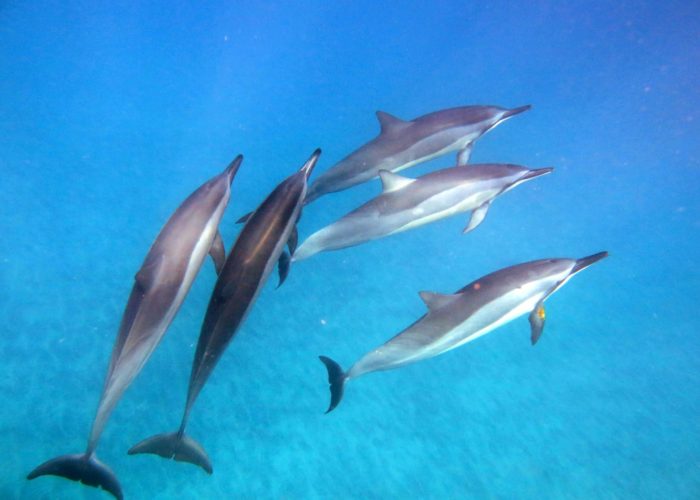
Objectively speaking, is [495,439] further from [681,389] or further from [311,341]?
[681,389]

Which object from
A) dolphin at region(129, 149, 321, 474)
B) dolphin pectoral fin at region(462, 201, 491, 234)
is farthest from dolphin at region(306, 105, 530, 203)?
dolphin at region(129, 149, 321, 474)

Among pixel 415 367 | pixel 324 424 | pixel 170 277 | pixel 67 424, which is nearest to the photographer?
pixel 170 277

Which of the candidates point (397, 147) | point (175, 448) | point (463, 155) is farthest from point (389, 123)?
point (175, 448)

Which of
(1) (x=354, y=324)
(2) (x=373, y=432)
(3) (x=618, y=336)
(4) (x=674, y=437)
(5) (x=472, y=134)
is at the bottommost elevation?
(4) (x=674, y=437)

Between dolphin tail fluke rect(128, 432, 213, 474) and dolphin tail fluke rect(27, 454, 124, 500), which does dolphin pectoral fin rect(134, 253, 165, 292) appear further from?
dolphin tail fluke rect(27, 454, 124, 500)

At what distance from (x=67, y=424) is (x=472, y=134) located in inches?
227

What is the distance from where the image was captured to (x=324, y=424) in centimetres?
538

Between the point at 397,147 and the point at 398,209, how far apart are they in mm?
1166

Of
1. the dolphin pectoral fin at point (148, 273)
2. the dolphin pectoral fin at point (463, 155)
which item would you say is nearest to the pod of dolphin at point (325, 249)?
the dolphin pectoral fin at point (148, 273)

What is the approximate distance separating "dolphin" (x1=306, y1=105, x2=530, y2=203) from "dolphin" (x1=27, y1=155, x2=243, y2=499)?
2.11 metres

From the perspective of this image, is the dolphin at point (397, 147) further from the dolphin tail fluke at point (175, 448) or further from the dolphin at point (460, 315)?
the dolphin tail fluke at point (175, 448)

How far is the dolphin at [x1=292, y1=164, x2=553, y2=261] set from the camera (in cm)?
441

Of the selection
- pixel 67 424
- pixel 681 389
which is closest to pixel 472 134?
pixel 67 424

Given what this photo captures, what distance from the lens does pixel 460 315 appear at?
3.66m
